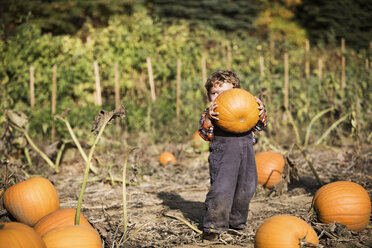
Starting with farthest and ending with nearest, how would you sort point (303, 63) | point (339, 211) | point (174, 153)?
point (303, 63) < point (174, 153) < point (339, 211)

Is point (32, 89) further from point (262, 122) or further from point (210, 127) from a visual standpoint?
point (262, 122)

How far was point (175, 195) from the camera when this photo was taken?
15.4ft

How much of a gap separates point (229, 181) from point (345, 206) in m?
1.03

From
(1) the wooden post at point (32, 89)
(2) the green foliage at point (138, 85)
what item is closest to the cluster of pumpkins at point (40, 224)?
(2) the green foliage at point (138, 85)

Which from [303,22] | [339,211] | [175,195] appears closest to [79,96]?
[175,195]

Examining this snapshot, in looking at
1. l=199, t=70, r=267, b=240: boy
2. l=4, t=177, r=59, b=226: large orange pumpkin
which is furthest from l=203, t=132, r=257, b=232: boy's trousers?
l=4, t=177, r=59, b=226: large orange pumpkin

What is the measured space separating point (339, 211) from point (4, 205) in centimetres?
297

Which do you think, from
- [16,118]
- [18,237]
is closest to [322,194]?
[18,237]

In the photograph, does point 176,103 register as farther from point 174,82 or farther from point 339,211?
point 339,211

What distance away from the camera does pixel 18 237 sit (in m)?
2.11

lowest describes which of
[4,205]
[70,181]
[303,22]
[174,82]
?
[70,181]

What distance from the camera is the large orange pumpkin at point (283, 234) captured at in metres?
2.56

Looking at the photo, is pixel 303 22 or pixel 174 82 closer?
pixel 174 82

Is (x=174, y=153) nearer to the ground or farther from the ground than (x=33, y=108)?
nearer to the ground
